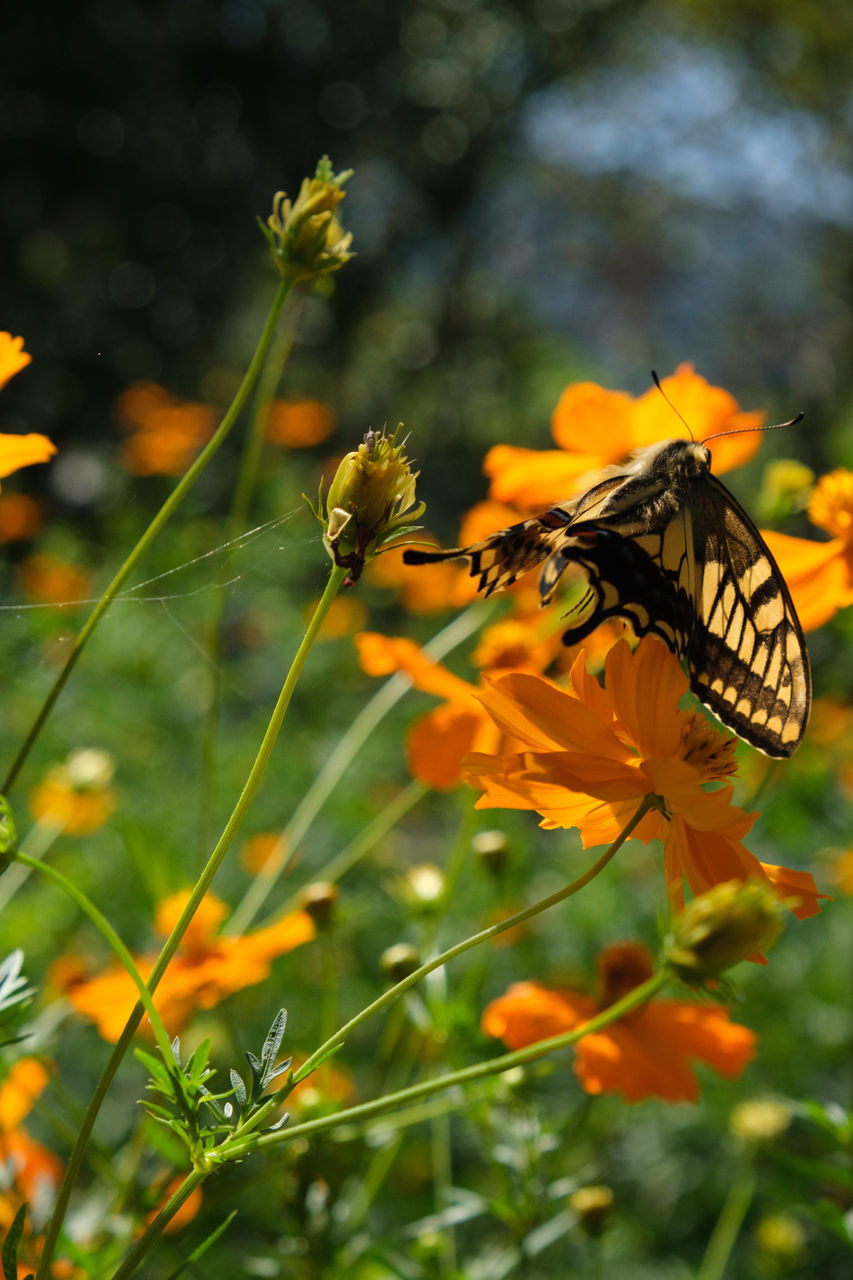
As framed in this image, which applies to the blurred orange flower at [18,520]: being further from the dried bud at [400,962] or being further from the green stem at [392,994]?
the green stem at [392,994]

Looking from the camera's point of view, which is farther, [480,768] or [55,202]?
[55,202]

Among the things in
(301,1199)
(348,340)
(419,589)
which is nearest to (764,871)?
(301,1199)

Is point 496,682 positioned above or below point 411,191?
above

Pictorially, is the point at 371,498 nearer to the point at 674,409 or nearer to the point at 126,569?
the point at 126,569

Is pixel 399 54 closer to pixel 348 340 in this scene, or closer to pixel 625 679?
pixel 348 340

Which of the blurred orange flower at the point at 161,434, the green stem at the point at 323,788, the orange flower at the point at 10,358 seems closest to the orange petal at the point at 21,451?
the orange flower at the point at 10,358
